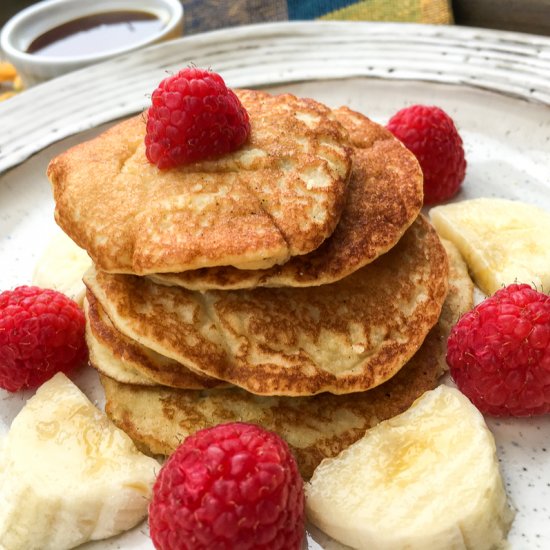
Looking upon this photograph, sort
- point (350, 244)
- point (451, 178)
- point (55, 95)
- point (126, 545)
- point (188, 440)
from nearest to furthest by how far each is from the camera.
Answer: point (188, 440) → point (126, 545) → point (350, 244) → point (451, 178) → point (55, 95)

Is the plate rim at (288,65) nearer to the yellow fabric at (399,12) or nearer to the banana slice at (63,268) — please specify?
the yellow fabric at (399,12)

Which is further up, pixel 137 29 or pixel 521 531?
pixel 137 29

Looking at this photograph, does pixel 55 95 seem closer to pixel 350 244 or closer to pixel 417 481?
pixel 350 244

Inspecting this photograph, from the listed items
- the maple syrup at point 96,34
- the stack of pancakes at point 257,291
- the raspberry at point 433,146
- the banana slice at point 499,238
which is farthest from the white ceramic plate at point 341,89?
the stack of pancakes at point 257,291

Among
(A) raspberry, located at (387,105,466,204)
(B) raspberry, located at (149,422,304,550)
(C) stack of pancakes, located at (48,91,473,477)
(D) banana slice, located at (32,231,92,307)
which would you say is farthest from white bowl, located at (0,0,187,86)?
(B) raspberry, located at (149,422,304,550)

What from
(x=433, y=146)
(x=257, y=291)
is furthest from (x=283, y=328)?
(x=433, y=146)

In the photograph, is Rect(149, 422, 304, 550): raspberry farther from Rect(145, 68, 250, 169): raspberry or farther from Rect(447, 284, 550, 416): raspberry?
Rect(145, 68, 250, 169): raspberry

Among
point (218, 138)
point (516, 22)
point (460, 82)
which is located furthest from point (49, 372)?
point (516, 22)
